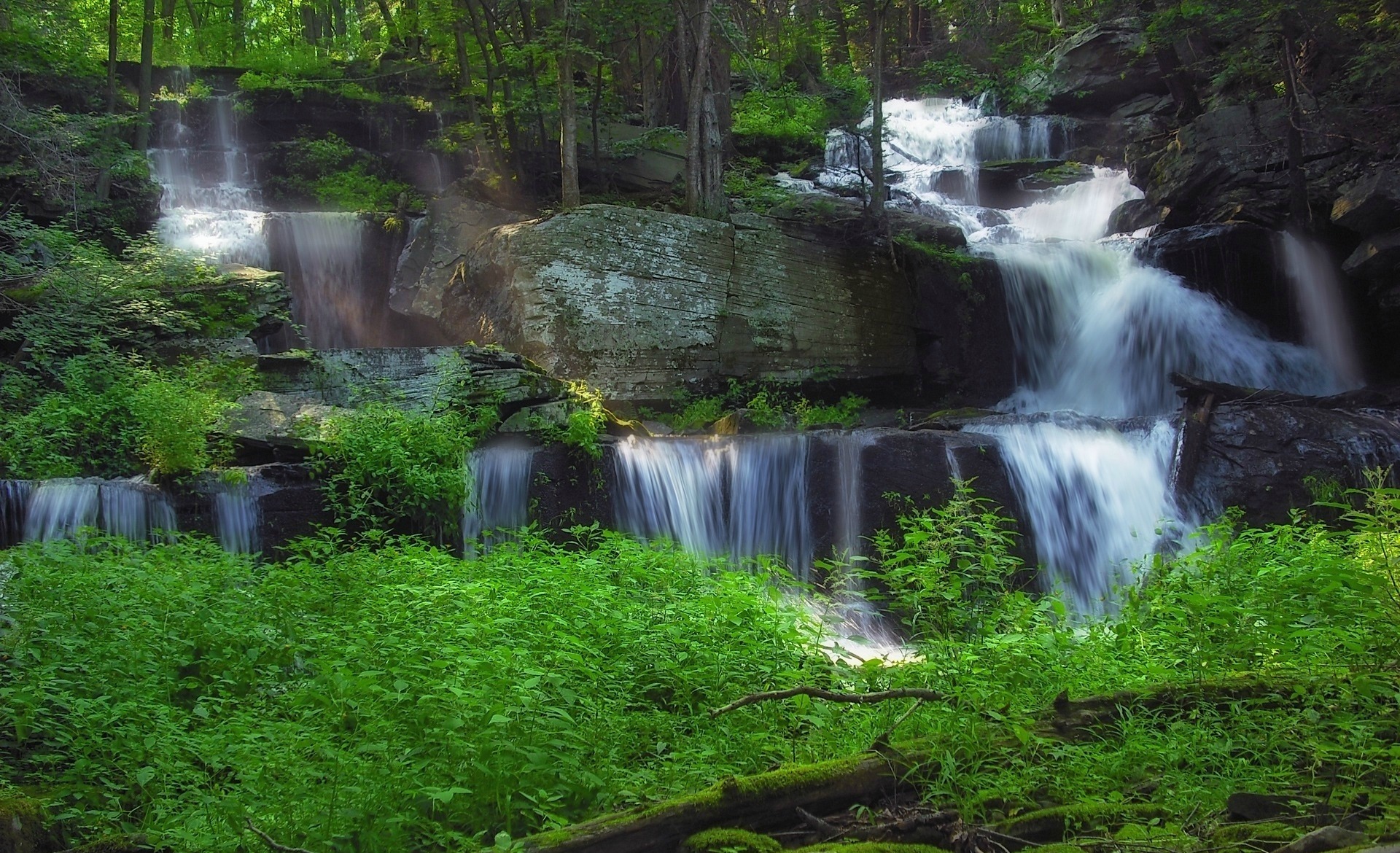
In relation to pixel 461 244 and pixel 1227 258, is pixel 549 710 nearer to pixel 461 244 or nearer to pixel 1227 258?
pixel 461 244

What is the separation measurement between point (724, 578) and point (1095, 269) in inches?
477

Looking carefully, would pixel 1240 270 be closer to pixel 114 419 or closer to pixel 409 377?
pixel 409 377

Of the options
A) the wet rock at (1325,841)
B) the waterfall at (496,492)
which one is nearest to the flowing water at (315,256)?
the waterfall at (496,492)

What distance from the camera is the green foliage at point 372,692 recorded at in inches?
141

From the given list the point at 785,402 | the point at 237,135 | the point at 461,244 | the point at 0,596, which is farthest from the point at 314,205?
the point at 0,596

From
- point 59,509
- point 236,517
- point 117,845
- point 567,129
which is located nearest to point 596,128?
point 567,129

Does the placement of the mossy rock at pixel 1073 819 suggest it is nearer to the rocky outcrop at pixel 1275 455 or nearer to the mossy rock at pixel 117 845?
the mossy rock at pixel 117 845

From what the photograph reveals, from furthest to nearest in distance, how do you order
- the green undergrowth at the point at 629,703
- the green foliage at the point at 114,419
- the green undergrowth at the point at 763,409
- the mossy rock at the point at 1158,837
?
the green undergrowth at the point at 763,409
the green foliage at the point at 114,419
the green undergrowth at the point at 629,703
the mossy rock at the point at 1158,837

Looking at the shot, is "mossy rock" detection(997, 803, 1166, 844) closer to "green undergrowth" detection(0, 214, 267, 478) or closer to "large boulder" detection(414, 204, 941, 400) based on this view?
"green undergrowth" detection(0, 214, 267, 478)

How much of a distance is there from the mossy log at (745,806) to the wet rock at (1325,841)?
49.3 inches

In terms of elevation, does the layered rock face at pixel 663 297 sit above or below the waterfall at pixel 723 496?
above

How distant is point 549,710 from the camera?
3.84m

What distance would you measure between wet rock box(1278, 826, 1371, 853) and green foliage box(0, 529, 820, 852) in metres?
1.92

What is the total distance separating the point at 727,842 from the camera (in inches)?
127
